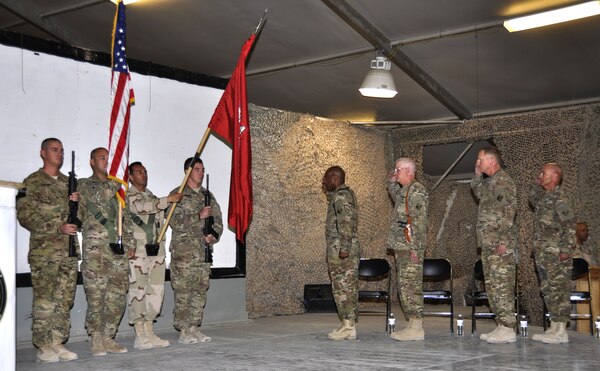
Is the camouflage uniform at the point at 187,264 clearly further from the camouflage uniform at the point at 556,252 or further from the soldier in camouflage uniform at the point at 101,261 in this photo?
the camouflage uniform at the point at 556,252

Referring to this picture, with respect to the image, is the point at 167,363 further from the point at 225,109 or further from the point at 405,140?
the point at 405,140

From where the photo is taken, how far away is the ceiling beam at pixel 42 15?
965cm

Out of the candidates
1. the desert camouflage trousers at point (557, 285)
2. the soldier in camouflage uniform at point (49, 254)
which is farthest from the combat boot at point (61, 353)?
the desert camouflage trousers at point (557, 285)

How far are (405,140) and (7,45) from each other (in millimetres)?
7407

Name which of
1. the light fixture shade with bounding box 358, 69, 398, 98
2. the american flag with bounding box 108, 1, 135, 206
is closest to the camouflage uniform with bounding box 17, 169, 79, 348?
the american flag with bounding box 108, 1, 135, 206

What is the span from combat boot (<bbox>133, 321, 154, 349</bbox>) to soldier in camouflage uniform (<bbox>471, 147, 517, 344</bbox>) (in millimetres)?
3370

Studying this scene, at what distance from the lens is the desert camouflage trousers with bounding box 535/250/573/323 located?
291 inches

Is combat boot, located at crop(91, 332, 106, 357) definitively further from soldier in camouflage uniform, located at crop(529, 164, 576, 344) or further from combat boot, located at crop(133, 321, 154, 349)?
soldier in camouflage uniform, located at crop(529, 164, 576, 344)

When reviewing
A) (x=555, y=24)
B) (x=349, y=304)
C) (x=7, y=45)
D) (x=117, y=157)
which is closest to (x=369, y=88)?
(x=555, y=24)

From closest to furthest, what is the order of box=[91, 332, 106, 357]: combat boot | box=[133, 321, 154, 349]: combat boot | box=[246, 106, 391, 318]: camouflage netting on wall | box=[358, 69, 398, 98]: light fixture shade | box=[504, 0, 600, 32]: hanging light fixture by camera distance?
box=[91, 332, 106, 357]: combat boot, box=[133, 321, 154, 349]: combat boot, box=[504, 0, 600, 32]: hanging light fixture, box=[358, 69, 398, 98]: light fixture shade, box=[246, 106, 391, 318]: camouflage netting on wall

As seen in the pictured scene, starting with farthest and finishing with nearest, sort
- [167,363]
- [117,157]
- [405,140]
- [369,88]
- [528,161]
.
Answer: [405,140]
[528,161]
[369,88]
[117,157]
[167,363]

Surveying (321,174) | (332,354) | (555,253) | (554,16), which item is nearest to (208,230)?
(332,354)

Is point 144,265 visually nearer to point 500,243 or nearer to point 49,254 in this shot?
point 49,254

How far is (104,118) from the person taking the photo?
8.11 metres
